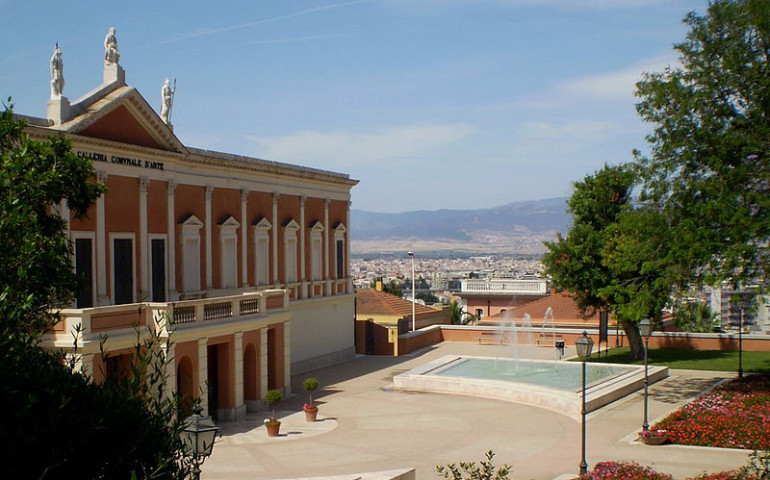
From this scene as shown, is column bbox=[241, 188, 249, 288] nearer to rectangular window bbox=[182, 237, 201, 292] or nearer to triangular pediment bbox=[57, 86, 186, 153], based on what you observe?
rectangular window bbox=[182, 237, 201, 292]

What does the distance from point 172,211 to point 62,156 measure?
1343 centimetres

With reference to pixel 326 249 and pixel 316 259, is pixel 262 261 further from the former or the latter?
pixel 326 249

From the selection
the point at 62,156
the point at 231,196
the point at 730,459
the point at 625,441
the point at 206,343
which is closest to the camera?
the point at 62,156

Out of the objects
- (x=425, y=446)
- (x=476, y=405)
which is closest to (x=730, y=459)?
(x=425, y=446)

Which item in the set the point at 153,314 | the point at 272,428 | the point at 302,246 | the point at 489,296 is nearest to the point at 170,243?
the point at 153,314

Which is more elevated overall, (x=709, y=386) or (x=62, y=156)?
(x=62, y=156)

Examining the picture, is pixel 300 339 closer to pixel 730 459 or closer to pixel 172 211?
pixel 172 211

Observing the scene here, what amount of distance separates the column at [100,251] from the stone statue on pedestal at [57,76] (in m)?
2.89

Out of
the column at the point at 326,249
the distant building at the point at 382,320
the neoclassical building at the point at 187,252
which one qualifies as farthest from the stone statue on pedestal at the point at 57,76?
the distant building at the point at 382,320

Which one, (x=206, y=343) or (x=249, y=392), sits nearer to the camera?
(x=206, y=343)

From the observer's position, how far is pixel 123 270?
96.2 feet

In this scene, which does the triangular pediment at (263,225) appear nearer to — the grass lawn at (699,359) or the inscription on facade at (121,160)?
the inscription on facade at (121,160)

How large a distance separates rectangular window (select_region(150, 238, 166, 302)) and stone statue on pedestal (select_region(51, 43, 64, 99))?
656 cm

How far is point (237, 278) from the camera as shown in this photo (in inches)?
1419
